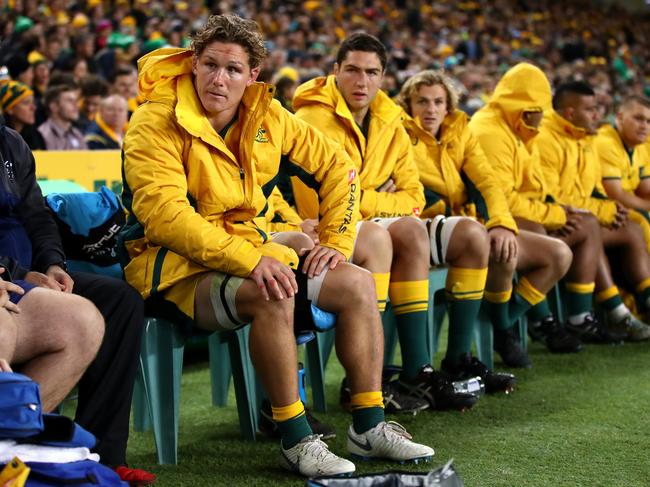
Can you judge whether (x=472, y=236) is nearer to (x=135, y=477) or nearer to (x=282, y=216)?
(x=282, y=216)

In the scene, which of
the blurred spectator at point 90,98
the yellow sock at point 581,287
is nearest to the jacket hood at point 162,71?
the yellow sock at point 581,287

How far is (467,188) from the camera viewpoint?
5.09m

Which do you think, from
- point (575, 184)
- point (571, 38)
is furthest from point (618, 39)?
point (575, 184)

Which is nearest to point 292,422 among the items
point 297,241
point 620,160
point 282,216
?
point 297,241

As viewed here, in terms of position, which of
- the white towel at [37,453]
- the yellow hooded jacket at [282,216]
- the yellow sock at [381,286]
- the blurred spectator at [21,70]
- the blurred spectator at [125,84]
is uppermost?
the blurred spectator at [21,70]

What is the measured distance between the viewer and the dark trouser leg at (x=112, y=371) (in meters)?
2.93

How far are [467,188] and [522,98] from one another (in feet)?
2.71

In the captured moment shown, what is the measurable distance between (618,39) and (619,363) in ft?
72.7

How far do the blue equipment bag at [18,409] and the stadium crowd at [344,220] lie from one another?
10.5 inches

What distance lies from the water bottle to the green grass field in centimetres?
7

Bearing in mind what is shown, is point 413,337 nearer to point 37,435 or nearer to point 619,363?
point 619,363

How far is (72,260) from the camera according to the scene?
3748 millimetres

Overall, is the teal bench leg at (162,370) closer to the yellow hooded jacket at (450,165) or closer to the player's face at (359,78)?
the player's face at (359,78)

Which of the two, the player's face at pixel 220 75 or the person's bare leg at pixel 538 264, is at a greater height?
the player's face at pixel 220 75
